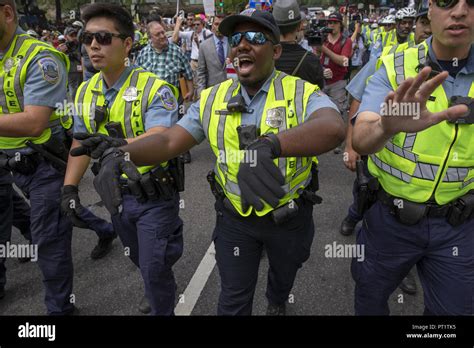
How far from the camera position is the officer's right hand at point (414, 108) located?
1.31 meters

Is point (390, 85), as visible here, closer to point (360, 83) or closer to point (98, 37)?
point (360, 83)

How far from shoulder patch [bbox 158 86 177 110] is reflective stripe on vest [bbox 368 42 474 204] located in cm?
135

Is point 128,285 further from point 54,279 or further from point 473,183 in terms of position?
point 473,183

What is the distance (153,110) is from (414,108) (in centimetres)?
160

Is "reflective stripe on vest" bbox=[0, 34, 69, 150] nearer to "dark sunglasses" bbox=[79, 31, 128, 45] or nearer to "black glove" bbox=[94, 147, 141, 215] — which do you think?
"dark sunglasses" bbox=[79, 31, 128, 45]

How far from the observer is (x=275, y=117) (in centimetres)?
191

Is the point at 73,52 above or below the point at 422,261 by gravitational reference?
above

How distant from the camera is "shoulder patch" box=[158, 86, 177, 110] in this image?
2.43 meters

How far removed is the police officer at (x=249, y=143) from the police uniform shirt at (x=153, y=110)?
323 millimetres

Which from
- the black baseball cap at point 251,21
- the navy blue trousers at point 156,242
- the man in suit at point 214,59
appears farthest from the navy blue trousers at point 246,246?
the man in suit at point 214,59

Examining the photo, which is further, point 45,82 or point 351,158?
point 351,158

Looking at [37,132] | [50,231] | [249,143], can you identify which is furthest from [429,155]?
[50,231]

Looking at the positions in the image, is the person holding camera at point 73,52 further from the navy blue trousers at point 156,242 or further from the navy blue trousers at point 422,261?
the navy blue trousers at point 422,261
